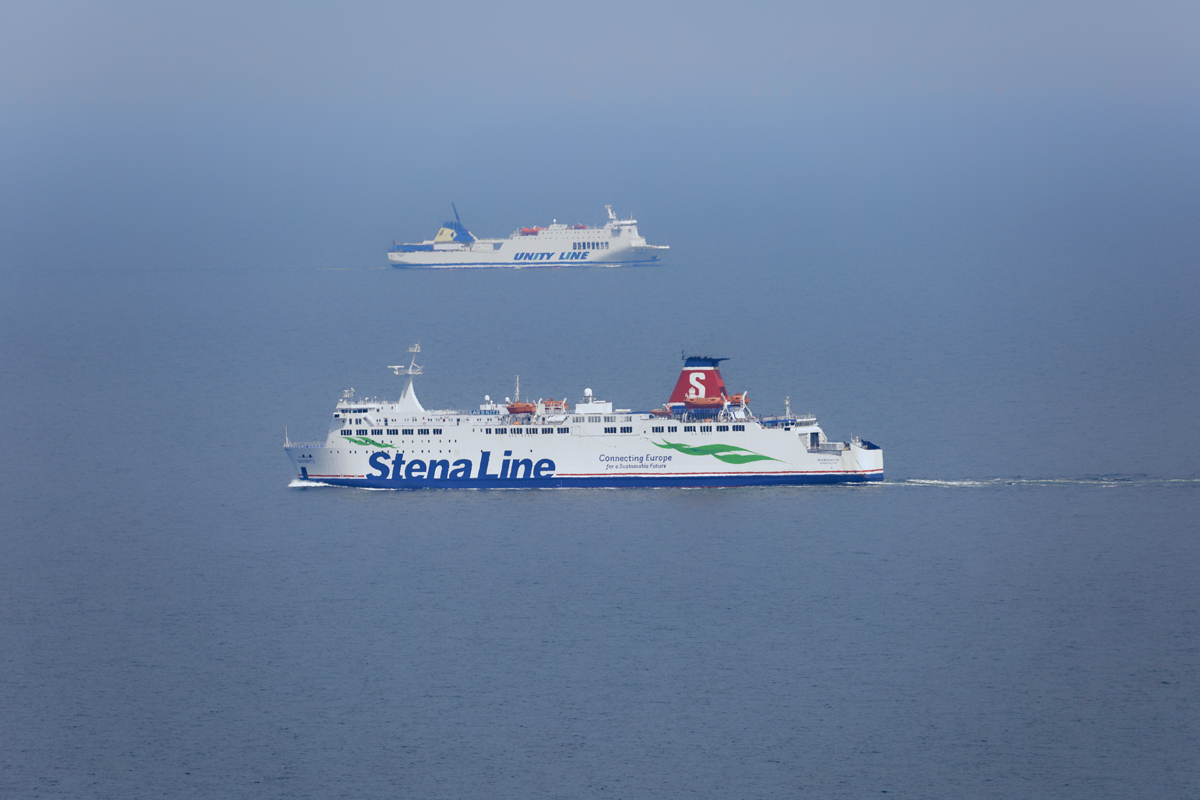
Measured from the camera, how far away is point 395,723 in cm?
4597

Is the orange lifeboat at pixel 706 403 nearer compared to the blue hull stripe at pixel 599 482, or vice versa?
the blue hull stripe at pixel 599 482

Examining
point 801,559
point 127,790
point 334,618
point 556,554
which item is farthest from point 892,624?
point 127,790

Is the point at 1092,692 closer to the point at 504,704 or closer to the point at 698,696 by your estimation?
the point at 698,696

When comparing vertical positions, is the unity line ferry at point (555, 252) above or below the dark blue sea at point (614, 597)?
above

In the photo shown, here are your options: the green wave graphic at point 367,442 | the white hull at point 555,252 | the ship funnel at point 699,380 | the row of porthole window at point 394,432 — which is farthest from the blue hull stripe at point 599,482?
the white hull at point 555,252

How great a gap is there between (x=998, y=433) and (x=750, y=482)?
53.4ft

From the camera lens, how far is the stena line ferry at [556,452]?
235 ft

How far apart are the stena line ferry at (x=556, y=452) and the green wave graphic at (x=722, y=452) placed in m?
0.05

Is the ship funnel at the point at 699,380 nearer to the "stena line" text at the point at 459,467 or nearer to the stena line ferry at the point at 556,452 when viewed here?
the stena line ferry at the point at 556,452

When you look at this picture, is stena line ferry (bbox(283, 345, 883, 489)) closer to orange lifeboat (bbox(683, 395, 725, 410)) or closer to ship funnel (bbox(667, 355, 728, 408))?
orange lifeboat (bbox(683, 395, 725, 410))

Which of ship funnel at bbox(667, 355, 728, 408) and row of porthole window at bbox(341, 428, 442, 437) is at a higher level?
ship funnel at bbox(667, 355, 728, 408)

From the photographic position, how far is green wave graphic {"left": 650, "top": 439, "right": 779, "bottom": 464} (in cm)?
7181

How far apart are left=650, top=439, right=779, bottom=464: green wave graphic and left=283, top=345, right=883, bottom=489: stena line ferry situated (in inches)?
1.9

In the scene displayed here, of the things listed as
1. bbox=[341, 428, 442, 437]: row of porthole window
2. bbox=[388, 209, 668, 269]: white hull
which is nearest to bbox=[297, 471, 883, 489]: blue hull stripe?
bbox=[341, 428, 442, 437]: row of porthole window
